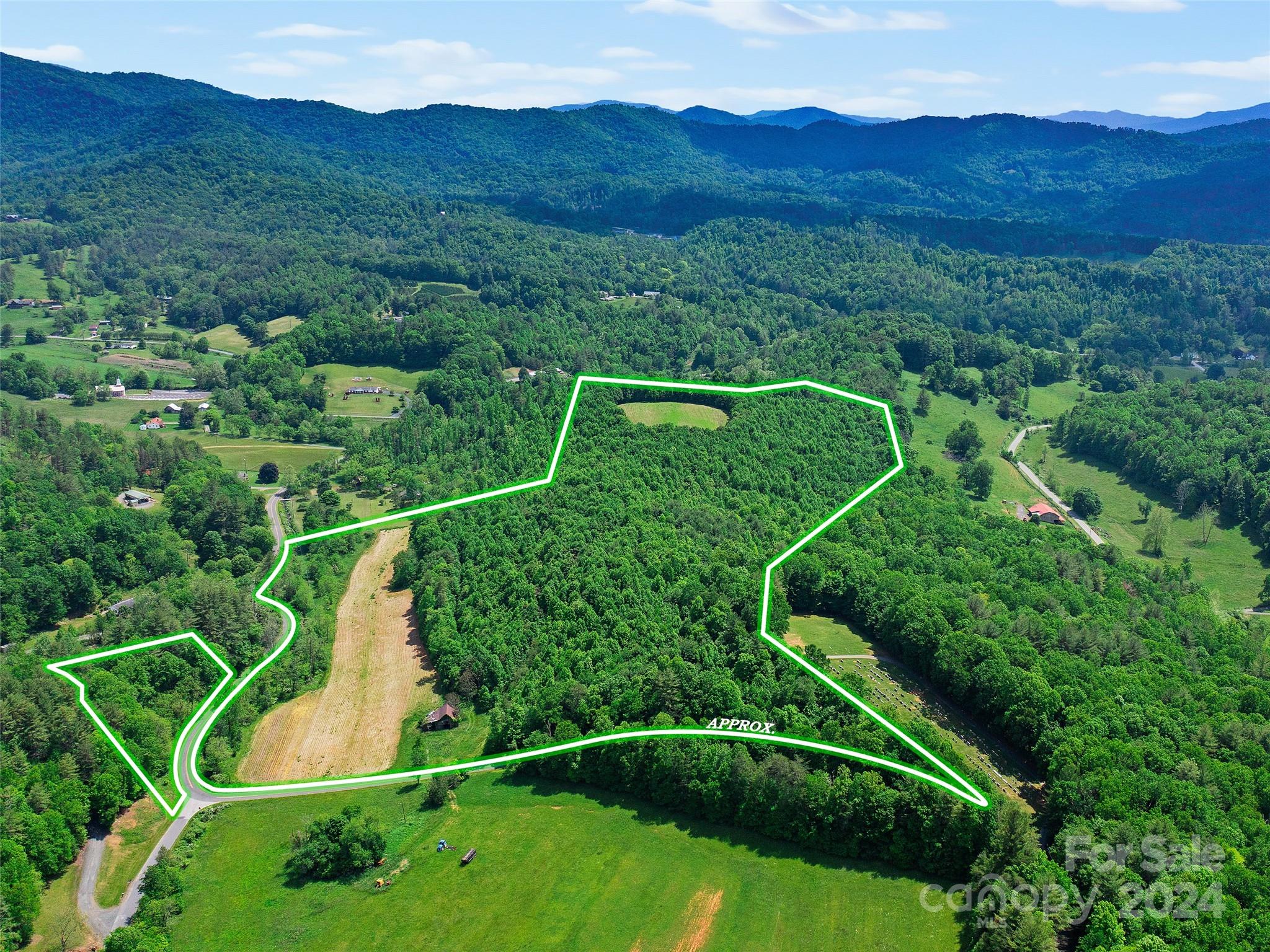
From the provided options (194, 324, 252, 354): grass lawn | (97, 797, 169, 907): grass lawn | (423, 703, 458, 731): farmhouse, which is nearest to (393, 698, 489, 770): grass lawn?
(423, 703, 458, 731): farmhouse

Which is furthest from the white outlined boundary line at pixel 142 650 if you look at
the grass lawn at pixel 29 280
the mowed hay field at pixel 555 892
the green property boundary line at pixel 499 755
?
the grass lawn at pixel 29 280

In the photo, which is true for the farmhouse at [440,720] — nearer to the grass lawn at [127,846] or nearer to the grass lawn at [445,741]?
the grass lawn at [445,741]

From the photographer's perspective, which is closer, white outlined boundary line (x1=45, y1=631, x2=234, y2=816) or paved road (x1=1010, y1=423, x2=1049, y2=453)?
white outlined boundary line (x1=45, y1=631, x2=234, y2=816)

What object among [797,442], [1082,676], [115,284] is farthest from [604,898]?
[115,284]

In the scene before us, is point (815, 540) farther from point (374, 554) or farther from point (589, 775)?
point (374, 554)

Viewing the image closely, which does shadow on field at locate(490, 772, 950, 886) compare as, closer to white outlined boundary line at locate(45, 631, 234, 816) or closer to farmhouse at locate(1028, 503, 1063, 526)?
white outlined boundary line at locate(45, 631, 234, 816)

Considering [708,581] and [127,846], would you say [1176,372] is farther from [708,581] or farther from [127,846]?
[127,846]
